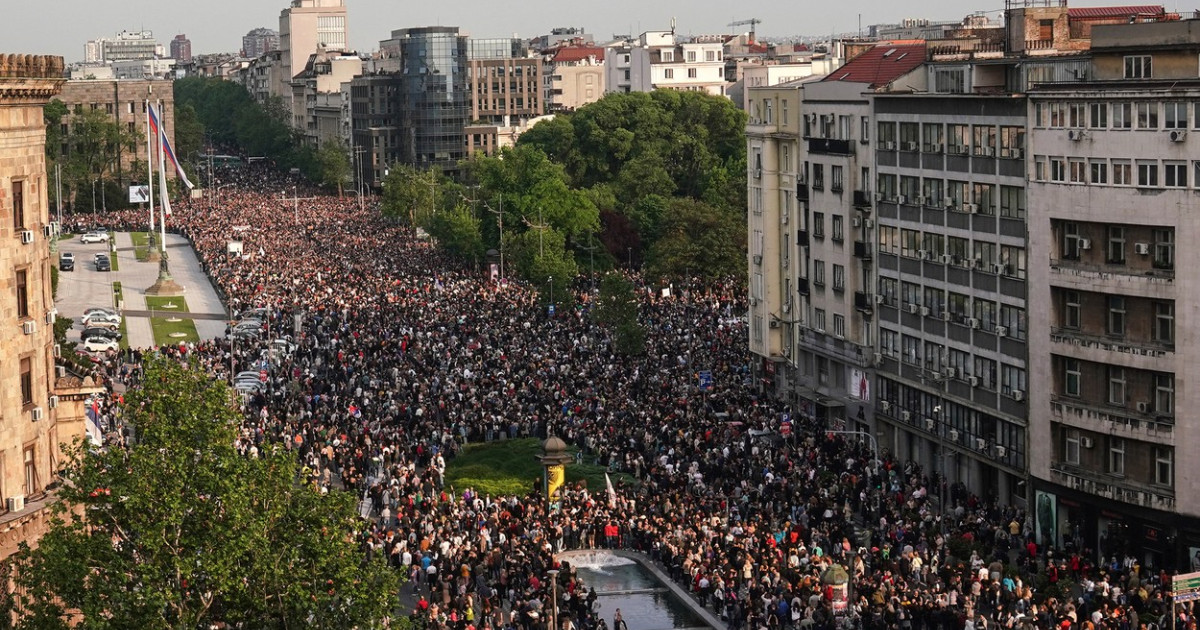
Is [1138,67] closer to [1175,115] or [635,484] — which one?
[1175,115]

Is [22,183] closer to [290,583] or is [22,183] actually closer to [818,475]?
[290,583]

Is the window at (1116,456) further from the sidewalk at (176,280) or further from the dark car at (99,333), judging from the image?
the sidewalk at (176,280)

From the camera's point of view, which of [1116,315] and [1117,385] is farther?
[1116,315]

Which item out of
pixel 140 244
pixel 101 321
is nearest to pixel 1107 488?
pixel 101 321

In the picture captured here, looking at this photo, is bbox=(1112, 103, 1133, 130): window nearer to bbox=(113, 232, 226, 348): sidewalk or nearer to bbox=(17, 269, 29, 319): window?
bbox=(17, 269, 29, 319): window

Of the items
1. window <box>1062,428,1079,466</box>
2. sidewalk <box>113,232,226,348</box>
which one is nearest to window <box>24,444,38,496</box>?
window <box>1062,428,1079,466</box>

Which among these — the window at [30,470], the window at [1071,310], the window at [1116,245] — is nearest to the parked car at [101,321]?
the window at [30,470]
